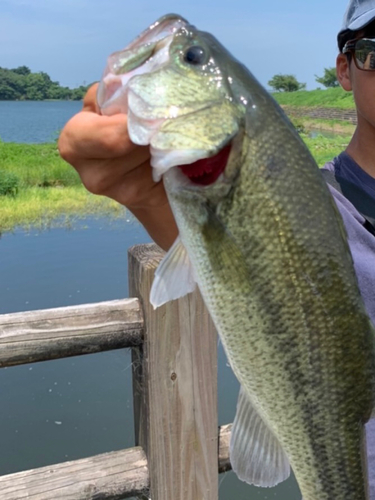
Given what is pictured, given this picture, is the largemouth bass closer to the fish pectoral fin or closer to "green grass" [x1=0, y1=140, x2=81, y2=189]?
the fish pectoral fin

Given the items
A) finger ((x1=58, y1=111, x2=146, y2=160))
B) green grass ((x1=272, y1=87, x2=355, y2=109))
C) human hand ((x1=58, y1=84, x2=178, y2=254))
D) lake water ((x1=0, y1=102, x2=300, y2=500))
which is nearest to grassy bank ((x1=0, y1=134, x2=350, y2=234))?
lake water ((x1=0, y1=102, x2=300, y2=500))

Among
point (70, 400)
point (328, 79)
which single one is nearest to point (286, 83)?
point (328, 79)

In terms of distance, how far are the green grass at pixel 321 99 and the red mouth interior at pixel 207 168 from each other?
49.7m

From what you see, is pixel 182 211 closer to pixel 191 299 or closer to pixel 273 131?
pixel 273 131

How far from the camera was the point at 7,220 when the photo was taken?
38.4ft

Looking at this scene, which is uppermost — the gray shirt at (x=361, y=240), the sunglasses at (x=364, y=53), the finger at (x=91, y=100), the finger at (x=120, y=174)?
the sunglasses at (x=364, y=53)

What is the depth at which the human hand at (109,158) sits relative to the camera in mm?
1351

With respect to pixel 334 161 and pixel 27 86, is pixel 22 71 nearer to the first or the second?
pixel 27 86

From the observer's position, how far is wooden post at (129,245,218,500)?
2.45 m

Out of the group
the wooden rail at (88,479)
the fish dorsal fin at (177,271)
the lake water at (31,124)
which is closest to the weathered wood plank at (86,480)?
the wooden rail at (88,479)

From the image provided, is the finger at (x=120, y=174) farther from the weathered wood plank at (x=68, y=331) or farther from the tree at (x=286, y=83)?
the tree at (x=286, y=83)

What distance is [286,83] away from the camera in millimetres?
81625

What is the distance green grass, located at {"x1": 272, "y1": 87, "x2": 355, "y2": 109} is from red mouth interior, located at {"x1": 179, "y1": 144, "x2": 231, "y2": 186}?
49.7m

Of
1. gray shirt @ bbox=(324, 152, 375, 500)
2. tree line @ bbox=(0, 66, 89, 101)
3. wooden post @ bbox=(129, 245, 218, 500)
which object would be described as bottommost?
wooden post @ bbox=(129, 245, 218, 500)
